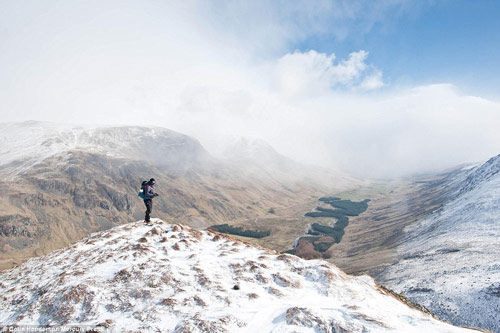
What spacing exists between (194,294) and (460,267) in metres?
48.0

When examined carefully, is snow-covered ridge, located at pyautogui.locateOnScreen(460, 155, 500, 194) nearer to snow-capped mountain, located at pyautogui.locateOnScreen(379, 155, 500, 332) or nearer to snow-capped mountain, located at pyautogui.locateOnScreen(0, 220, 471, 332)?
snow-capped mountain, located at pyautogui.locateOnScreen(379, 155, 500, 332)

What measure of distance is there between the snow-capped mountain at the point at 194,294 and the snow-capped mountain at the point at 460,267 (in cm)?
1779

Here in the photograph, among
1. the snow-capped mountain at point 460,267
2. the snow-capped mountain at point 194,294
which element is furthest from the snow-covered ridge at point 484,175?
the snow-capped mountain at point 194,294

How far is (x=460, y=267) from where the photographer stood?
43531 mm

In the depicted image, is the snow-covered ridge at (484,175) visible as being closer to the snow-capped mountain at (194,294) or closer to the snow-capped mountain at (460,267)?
the snow-capped mountain at (460,267)

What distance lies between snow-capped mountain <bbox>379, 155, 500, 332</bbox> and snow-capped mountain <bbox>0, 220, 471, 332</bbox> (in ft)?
58.4

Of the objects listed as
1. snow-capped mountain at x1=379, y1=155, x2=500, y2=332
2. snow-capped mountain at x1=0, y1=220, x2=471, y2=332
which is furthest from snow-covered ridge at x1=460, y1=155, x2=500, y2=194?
snow-capped mountain at x1=0, y1=220, x2=471, y2=332

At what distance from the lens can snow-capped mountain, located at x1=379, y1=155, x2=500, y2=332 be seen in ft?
91.1

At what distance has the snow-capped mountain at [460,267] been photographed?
27766 mm

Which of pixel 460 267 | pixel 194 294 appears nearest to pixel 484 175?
pixel 460 267

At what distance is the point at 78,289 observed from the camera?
14.8 meters

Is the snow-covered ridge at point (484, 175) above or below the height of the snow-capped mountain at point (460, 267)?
above

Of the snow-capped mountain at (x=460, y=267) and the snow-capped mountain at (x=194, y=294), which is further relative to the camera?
the snow-capped mountain at (x=460, y=267)

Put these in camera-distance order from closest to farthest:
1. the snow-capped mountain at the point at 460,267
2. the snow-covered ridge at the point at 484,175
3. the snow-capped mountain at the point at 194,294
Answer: the snow-capped mountain at the point at 194,294 → the snow-capped mountain at the point at 460,267 → the snow-covered ridge at the point at 484,175
